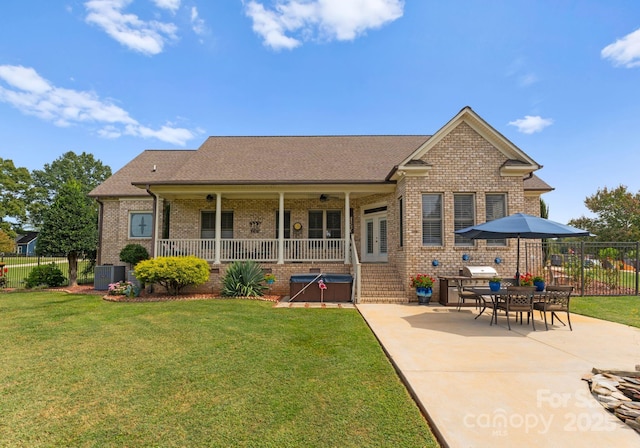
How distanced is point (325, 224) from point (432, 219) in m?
5.03

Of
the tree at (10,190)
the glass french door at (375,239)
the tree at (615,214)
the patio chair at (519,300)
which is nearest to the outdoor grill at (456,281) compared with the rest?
the patio chair at (519,300)

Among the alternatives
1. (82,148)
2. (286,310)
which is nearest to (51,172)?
(82,148)

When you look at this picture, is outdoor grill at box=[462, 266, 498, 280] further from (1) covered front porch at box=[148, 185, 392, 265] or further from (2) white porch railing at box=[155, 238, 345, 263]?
(2) white porch railing at box=[155, 238, 345, 263]

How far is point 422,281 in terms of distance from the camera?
989 centimetres

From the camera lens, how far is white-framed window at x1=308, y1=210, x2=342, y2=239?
553 inches

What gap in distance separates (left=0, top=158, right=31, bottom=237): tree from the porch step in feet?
173

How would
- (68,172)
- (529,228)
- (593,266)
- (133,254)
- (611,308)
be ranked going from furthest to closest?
1. (68,172)
2. (133,254)
3. (593,266)
4. (611,308)
5. (529,228)

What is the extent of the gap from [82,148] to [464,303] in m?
77.2

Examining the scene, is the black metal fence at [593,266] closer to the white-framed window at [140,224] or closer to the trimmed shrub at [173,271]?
the trimmed shrub at [173,271]

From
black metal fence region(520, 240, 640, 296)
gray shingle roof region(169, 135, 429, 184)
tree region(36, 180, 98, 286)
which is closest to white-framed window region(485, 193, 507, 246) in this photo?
black metal fence region(520, 240, 640, 296)

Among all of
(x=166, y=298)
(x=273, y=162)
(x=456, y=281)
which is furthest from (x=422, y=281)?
(x=166, y=298)

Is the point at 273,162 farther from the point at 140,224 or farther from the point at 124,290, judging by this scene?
the point at 124,290

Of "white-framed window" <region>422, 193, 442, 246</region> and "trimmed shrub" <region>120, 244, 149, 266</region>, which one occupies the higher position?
"white-framed window" <region>422, 193, 442, 246</region>

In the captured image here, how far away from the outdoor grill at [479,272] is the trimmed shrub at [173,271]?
889 centimetres
